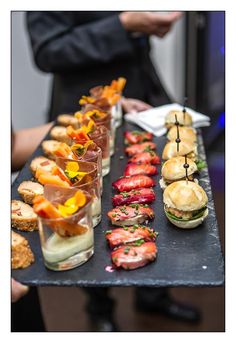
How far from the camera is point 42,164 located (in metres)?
1.88

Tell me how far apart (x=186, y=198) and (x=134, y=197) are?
0.22 metres

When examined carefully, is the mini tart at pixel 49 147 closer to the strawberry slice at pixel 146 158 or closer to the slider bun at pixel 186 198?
the strawberry slice at pixel 146 158

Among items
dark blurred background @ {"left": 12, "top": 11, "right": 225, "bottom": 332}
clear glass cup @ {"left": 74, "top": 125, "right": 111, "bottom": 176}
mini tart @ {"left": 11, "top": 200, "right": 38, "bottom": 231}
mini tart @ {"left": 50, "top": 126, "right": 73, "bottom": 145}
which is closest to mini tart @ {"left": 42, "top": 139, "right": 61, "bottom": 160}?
mini tart @ {"left": 50, "top": 126, "right": 73, "bottom": 145}

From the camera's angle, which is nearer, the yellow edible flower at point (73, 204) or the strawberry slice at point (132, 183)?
the yellow edible flower at point (73, 204)

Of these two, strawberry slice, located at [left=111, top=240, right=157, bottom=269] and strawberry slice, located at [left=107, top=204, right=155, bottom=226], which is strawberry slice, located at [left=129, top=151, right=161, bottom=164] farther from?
strawberry slice, located at [left=111, top=240, right=157, bottom=269]

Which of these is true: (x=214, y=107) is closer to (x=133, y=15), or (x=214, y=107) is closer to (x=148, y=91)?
(x=148, y=91)

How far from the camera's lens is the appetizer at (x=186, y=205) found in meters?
1.49

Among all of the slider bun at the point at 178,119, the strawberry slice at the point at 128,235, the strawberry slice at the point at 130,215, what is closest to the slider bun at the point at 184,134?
the slider bun at the point at 178,119

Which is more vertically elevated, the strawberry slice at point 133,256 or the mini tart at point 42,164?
the mini tart at point 42,164

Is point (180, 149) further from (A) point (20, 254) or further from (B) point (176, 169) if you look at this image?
(A) point (20, 254)

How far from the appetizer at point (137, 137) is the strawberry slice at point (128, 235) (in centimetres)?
74

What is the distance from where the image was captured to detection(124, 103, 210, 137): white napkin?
229 cm

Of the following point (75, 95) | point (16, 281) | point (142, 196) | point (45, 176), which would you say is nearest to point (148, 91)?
point (75, 95)

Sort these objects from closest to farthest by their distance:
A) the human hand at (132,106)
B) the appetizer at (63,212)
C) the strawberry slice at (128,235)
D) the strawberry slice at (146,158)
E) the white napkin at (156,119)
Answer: the appetizer at (63,212) → the strawberry slice at (128,235) → the strawberry slice at (146,158) → the white napkin at (156,119) → the human hand at (132,106)
